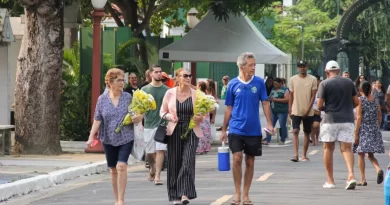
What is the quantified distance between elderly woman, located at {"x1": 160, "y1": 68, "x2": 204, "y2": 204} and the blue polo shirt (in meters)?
0.51

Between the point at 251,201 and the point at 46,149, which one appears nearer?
the point at 251,201

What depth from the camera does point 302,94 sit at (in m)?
21.4

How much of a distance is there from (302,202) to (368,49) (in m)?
48.0

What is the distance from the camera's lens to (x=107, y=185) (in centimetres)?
→ 1708

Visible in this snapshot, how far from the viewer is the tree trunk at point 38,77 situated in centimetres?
2269

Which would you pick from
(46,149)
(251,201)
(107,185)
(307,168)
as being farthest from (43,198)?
(46,149)

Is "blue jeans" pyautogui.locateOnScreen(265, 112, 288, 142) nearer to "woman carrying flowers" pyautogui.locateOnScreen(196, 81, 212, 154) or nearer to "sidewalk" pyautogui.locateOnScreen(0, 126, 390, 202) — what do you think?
"woman carrying flowers" pyautogui.locateOnScreen(196, 81, 212, 154)

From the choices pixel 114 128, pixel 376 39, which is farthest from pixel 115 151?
pixel 376 39

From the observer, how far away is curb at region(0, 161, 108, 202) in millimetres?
15281

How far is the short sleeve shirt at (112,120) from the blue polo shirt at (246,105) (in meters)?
1.33

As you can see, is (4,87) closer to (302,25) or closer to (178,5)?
(178,5)

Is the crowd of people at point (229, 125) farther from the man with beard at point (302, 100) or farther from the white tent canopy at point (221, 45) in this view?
the white tent canopy at point (221, 45)

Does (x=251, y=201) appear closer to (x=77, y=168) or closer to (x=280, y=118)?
(x=77, y=168)

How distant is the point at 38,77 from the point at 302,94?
17.8ft
